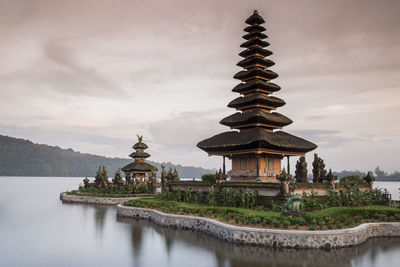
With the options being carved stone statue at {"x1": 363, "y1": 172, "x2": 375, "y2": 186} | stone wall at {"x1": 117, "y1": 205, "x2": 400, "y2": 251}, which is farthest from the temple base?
stone wall at {"x1": 117, "y1": 205, "x2": 400, "y2": 251}

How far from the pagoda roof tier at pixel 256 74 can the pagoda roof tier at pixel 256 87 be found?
0.66 m

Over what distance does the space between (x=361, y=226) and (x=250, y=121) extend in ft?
50.3

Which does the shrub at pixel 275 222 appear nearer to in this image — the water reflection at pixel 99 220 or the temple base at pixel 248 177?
the temple base at pixel 248 177

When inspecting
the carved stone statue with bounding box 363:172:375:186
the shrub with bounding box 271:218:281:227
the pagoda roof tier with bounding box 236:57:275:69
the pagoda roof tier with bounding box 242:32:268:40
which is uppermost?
the pagoda roof tier with bounding box 242:32:268:40

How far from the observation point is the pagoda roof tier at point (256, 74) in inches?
1362

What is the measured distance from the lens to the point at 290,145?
3089 cm

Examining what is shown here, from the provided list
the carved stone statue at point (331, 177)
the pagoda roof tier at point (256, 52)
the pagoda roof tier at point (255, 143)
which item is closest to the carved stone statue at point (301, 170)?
the pagoda roof tier at point (255, 143)

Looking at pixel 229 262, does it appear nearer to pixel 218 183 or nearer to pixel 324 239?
pixel 324 239

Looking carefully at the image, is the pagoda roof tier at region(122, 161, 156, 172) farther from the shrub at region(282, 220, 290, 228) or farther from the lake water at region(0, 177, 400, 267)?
the shrub at region(282, 220, 290, 228)

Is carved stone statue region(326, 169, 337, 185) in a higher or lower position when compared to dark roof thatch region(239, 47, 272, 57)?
lower

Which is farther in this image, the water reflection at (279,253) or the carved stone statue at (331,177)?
the carved stone statue at (331,177)

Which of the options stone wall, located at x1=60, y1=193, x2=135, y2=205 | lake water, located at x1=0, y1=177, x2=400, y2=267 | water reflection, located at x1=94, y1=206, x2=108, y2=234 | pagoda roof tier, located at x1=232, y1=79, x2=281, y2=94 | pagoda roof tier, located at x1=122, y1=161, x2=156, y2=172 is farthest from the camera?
pagoda roof tier, located at x1=122, y1=161, x2=156, y2=172

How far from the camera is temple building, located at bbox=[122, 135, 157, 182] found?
56094 millimetres

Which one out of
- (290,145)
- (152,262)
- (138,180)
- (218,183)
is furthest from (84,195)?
(152,262)
